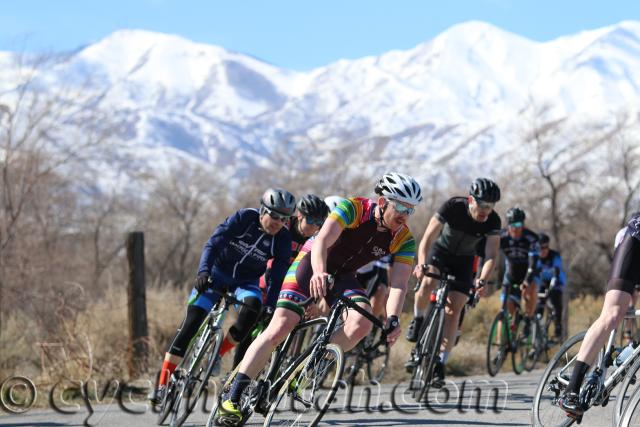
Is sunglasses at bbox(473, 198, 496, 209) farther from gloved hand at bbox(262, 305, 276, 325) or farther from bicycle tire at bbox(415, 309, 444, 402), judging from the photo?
gloved hand at bbox(262, 305, 276, 325)

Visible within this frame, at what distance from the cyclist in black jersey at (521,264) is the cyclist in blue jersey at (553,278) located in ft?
3.59

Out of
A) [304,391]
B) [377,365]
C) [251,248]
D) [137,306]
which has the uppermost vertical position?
[251,248]

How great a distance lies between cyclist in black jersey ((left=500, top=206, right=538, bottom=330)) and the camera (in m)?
14.2

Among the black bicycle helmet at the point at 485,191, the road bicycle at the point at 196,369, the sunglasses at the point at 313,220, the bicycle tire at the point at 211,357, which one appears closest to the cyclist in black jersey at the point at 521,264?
the black bicycle helmet at the point at 485,191

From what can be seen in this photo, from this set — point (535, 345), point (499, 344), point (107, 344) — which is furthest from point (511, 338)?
point (107, 344)

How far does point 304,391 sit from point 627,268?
2398mm

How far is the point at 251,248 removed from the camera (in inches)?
345

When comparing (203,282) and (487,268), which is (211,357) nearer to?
(203,282)

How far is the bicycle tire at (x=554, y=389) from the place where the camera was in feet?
23.6

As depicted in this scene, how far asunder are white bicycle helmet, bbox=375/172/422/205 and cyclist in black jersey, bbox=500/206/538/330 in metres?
6.72

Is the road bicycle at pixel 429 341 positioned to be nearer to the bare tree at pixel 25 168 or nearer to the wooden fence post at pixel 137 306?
the wooden fence post at pixel 137 306

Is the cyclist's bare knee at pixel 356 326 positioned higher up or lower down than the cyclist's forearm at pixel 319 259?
lower down

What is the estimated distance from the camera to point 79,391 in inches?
457

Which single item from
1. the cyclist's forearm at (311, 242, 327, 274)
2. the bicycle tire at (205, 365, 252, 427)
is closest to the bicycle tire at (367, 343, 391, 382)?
the bicycle tire at (205, 365, 252, 427)
